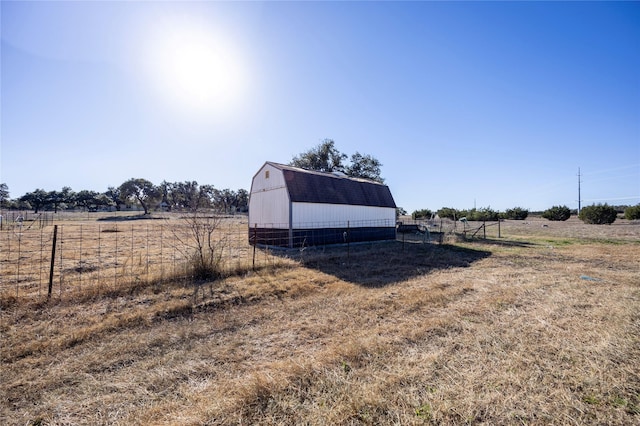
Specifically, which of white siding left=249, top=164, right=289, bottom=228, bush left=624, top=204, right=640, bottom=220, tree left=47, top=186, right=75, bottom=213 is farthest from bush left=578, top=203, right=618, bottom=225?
tree left=47, top=186, right=75, bottom=213

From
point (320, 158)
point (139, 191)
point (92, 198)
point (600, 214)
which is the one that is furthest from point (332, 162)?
point (92, 198)

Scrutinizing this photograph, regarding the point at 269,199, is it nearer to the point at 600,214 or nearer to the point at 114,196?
the point at 600,214

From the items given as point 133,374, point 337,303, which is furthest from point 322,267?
point 133,374

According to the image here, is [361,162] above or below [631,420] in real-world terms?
above

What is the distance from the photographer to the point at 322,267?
8.98 meters

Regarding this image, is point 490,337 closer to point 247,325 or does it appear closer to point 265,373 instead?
point 265,373

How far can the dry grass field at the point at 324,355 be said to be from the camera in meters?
2.36

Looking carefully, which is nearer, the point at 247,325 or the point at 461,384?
the point at 461,384

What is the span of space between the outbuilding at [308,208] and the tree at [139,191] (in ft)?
199

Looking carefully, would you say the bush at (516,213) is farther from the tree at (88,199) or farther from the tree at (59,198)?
the tree at (59,198)

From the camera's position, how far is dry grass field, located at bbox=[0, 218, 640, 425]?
7.73 feet

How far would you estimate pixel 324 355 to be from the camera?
327cm

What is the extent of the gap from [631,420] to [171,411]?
3847 millimetres

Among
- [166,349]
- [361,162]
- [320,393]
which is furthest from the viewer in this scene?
[361,162]
